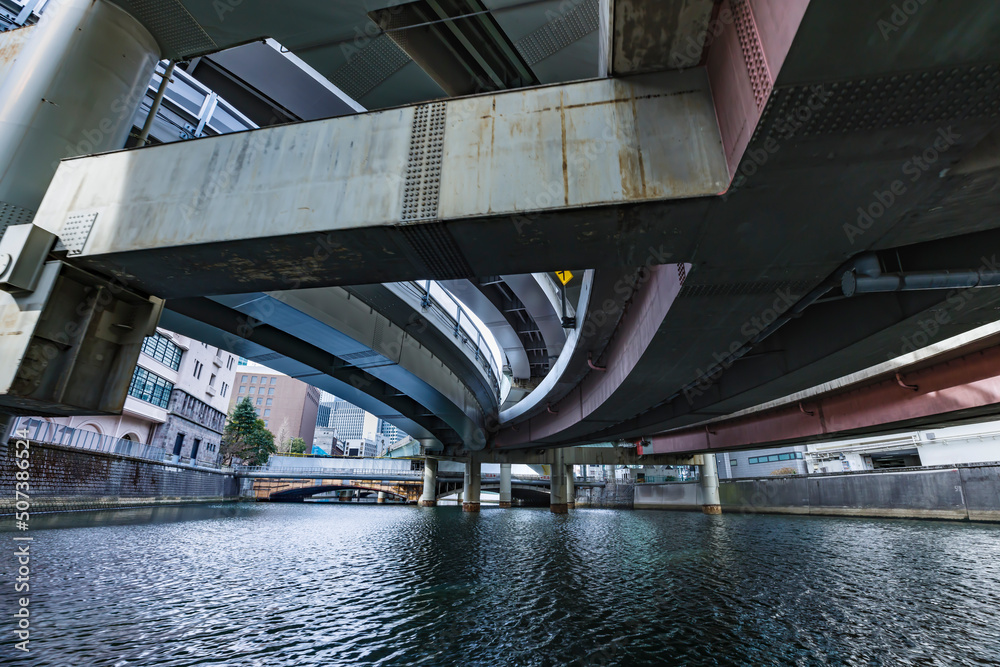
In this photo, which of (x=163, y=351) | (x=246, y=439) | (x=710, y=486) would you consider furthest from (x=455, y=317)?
(x=246, y=439)

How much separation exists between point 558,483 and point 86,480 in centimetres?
3573

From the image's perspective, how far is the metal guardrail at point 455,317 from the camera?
14.7 metres

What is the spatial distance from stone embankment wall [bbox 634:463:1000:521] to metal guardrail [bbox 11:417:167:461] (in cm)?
4497

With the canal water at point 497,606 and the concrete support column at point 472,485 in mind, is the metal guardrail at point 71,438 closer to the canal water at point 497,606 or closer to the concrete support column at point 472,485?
the canal water at point 497,606

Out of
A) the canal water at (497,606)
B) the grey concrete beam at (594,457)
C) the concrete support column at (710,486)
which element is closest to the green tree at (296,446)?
the grey concrete beam at (594,457)

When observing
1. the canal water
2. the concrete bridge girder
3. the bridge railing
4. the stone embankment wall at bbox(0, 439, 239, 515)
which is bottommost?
the canal water

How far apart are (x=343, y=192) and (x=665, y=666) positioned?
21.6 feet

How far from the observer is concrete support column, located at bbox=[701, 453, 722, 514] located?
3894cm

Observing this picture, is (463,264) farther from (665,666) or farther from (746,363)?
(746,363)

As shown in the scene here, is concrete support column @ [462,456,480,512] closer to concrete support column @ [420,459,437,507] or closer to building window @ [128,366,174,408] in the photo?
concrete support column @ [420,459,437,507]

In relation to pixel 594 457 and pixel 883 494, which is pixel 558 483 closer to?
pixel 594 457

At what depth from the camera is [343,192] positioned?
5.28 meters

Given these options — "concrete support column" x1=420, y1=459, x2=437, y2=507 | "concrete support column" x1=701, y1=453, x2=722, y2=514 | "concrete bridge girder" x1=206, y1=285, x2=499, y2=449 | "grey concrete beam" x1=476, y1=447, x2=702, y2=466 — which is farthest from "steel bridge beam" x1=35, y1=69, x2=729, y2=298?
"concrete support column" x1=420, y1=459, x2=437, y2=507

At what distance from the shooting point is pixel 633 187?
457 centimetres
